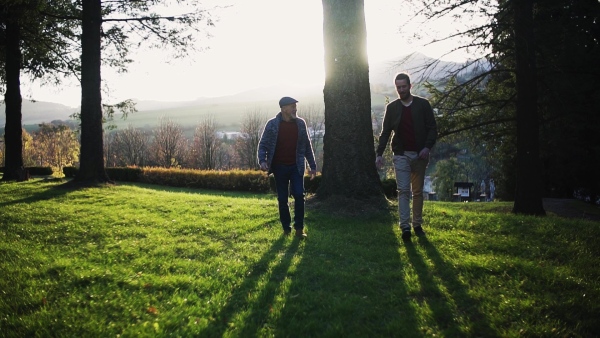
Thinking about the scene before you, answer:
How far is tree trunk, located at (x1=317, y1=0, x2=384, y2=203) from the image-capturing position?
726cm

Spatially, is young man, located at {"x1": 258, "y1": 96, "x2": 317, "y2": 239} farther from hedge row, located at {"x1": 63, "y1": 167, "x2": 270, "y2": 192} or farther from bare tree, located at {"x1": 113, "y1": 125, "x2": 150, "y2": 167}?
bare tree, located at {"x1": 113, "y1": 125, "x2": 150, "y2": 167}

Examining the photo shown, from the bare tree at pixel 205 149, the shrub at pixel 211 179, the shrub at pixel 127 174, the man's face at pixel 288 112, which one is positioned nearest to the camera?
the man's face at pixel 288 112

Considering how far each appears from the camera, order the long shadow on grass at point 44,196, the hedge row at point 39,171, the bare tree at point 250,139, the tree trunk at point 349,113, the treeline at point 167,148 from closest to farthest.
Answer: the tree trunk at point 349,113 < the long shadow on grass at point 44,196 < the hedge row at point 39,171 < the bare tree at point 250,139 < the treeline at point 167,148

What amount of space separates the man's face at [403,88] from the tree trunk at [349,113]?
2.00m

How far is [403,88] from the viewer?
205 inches

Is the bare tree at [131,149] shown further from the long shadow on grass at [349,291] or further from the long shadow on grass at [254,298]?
the long shadow on grass at [254,298]

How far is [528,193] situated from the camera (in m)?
10.9

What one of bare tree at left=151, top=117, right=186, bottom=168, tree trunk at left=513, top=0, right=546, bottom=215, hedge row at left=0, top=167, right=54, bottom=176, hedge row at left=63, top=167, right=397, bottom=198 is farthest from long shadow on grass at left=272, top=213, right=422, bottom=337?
bare tree at left=151, top=117, right=186, bottom=168

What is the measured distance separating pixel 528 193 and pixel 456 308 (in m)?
9.25

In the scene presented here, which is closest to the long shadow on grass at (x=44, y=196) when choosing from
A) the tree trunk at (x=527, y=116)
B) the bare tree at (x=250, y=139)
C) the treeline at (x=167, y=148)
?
the tree trunk at (x=527, y=116)

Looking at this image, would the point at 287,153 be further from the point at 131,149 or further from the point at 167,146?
the point at 131,149

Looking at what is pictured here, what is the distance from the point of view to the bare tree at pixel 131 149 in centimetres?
5781

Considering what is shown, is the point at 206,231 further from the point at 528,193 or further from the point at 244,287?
the point at 528,193

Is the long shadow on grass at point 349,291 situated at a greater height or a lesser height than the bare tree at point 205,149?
lesser
